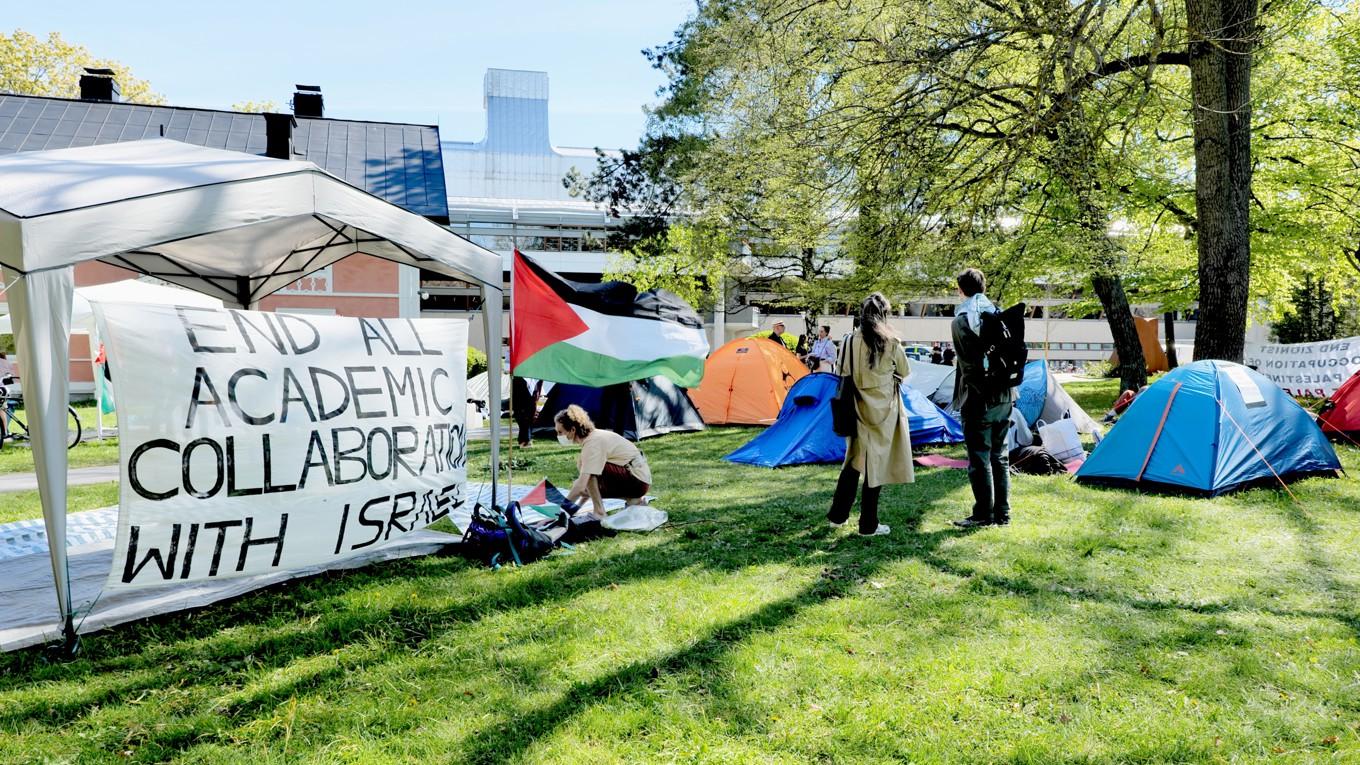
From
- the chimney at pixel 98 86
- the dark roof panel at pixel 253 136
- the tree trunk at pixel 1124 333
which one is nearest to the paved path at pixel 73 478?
the dark roof panel at pixel 253 136

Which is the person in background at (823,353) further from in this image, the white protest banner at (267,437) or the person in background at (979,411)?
the white protest banner at (267,437)

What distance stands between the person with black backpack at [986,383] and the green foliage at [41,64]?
3242cm

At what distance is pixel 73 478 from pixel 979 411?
9.23 m

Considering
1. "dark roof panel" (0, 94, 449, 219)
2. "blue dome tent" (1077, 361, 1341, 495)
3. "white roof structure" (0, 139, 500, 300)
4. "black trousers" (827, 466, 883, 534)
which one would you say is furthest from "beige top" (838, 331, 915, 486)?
"dark roof panel" (0, 94, 449, 219)

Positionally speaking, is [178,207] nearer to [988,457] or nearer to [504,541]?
[504,541]

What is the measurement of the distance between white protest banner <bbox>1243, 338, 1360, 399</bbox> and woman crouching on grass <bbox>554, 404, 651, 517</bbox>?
12.1 meters

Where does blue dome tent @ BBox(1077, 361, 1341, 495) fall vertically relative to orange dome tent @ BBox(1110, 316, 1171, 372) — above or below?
below

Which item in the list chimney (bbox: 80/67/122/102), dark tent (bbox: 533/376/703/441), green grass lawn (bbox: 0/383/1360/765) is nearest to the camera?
green grass lawn (bbox: 0/383/1360/765)

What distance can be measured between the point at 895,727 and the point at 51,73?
117ft

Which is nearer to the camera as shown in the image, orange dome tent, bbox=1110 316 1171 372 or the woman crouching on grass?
the woman crouching on grass

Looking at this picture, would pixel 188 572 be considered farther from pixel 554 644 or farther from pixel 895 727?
pixel 895 727

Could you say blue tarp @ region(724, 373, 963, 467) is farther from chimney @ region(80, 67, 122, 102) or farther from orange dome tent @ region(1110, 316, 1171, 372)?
chimney @ region(80, 67, 122, 102)

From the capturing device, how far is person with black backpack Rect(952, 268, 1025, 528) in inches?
241

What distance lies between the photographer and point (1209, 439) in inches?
288
